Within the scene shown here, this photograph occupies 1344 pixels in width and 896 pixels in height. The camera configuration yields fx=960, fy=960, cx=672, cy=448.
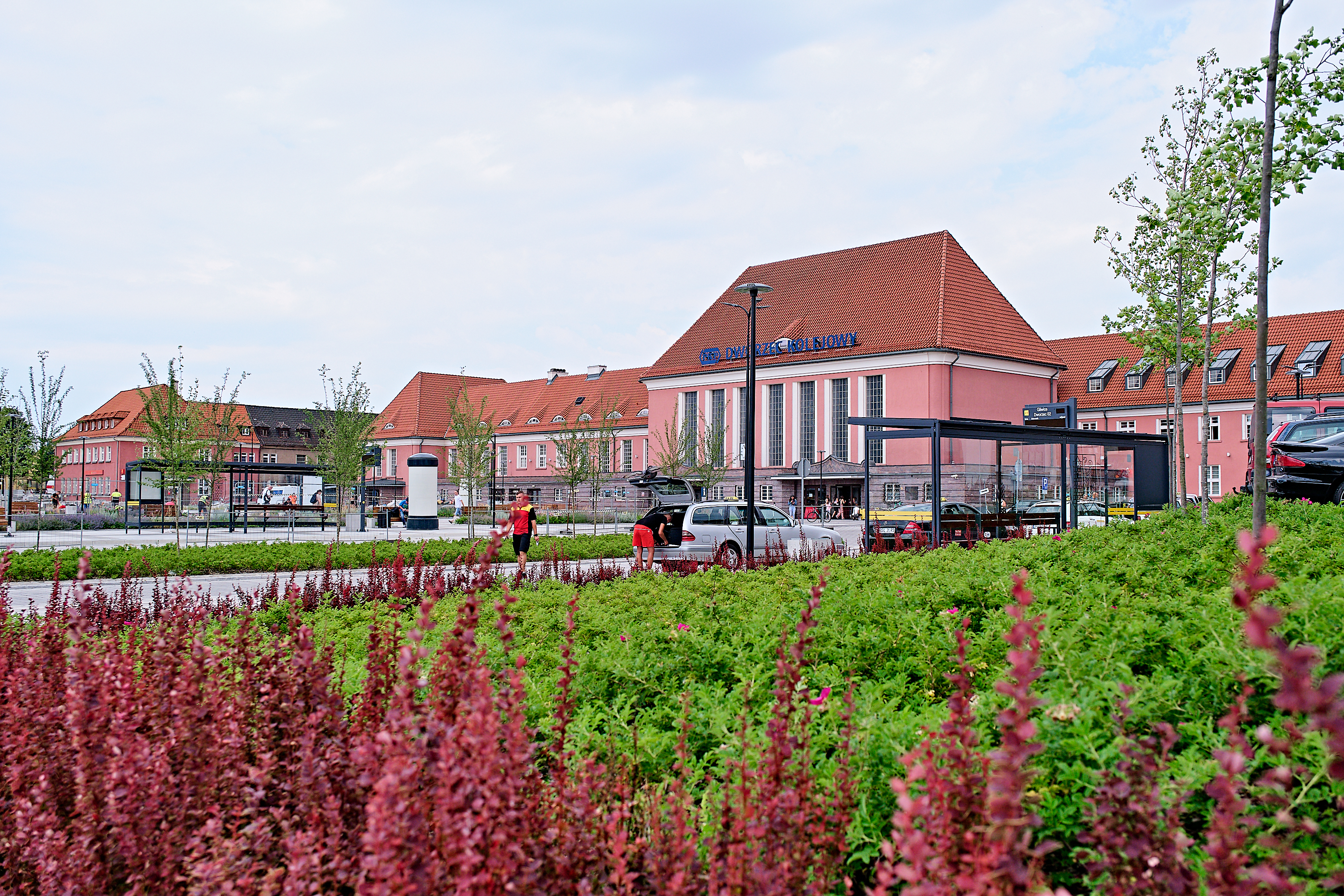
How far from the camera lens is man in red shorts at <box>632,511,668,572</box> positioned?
18.4m

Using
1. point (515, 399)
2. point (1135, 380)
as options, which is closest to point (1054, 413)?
point (1135, 380)

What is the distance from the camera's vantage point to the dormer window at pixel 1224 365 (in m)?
60.7

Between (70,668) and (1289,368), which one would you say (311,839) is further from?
(1289,368)

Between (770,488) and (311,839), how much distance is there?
57.6 metres

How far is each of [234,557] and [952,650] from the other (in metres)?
18.5

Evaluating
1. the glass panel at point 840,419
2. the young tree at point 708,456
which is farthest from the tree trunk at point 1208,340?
the glass panel at point 840,419

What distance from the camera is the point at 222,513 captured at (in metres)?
50.1

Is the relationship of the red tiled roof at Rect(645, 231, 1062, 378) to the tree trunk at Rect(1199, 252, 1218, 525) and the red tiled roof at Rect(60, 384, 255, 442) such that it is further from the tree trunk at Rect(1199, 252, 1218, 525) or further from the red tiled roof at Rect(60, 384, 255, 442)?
the red tiled roof at Rect(60, 384, 255, 442)

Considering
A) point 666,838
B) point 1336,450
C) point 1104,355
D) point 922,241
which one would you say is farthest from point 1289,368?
point 666,838

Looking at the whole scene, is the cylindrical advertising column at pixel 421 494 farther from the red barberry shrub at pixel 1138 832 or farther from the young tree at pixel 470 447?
the red barberry shrub at pixel 1138 832

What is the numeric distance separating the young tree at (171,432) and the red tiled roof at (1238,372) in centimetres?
4738

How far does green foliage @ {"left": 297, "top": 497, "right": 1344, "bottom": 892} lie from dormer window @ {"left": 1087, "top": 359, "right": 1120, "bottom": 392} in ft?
207

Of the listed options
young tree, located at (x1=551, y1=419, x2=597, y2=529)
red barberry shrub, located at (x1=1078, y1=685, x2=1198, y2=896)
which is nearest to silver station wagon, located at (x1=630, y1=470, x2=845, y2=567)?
red barberry shrub, located at (x1=1078, y1=685, x2=1198, y2=896)

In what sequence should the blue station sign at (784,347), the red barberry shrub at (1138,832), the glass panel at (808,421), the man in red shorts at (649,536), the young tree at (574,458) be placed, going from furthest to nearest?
1. the glass panel at (808,421)
2. the blue station sign at (784,347)
3. the young tree at (574,458)
4. the man in red shorts at (649,536)
5. the red barberry shrub at (1138,832)
